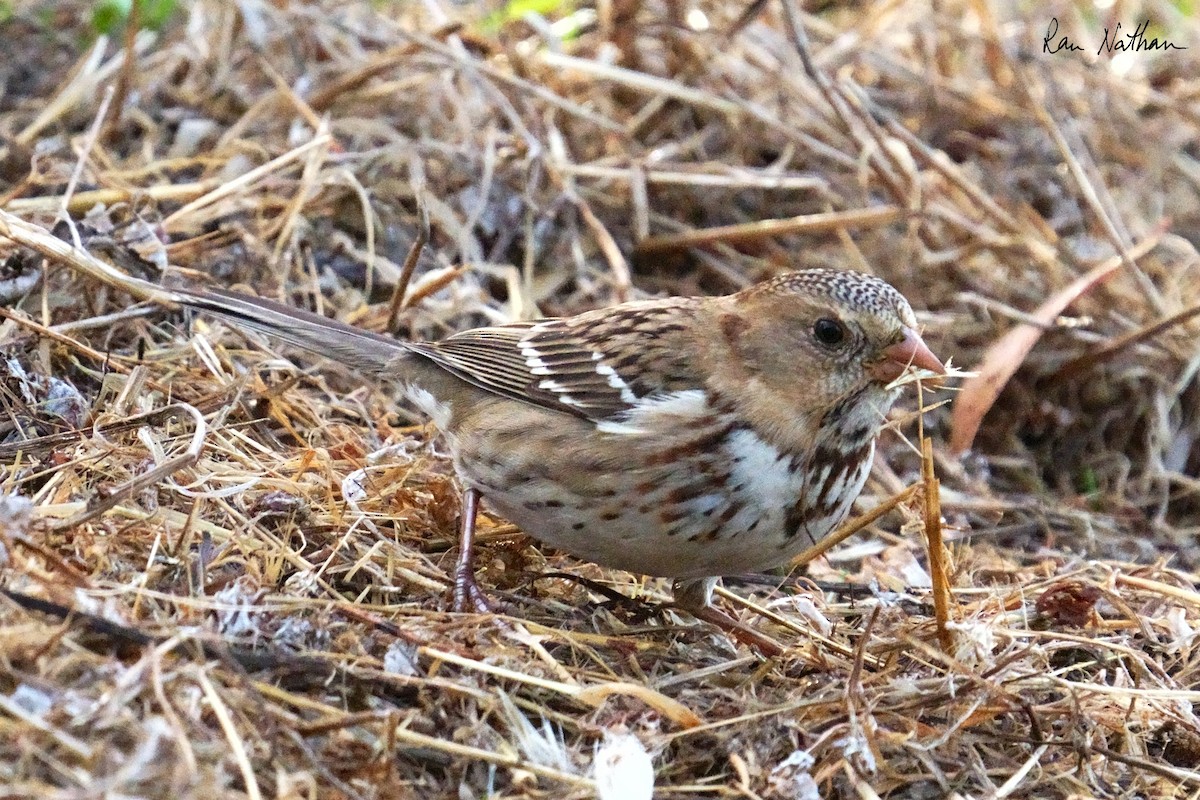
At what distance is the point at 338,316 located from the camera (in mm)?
4449

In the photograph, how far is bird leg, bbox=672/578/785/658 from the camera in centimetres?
320

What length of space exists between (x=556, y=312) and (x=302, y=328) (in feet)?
4.98

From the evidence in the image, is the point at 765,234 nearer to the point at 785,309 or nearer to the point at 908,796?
the point at 785,309

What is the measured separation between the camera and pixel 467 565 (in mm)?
3207

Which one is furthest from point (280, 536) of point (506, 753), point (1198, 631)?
point (1198, 631)

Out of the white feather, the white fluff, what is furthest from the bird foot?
the white fluff

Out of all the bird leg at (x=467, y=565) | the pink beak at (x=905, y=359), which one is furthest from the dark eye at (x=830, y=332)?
the bird leg at (x=467, y=565)

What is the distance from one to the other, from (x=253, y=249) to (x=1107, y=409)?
327 cm

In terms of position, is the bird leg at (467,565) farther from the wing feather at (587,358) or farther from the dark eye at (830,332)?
the dark eye at (830,332)

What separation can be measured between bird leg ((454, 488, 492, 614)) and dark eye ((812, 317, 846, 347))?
3.18 ft

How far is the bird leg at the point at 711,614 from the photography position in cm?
320

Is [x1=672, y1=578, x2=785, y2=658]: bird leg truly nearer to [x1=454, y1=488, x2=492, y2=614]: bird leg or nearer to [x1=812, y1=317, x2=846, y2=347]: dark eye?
[x1=454, y1=488, x2=492, y2=614]: bird leg
